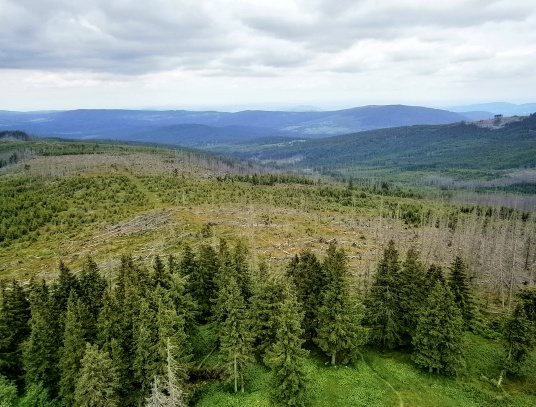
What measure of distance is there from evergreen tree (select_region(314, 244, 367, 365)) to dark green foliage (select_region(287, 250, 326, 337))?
2450mm

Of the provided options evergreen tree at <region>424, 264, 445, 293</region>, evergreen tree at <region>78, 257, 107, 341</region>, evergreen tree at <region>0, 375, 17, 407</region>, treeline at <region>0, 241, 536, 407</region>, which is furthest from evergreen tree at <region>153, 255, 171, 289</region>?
evergreen tree at <region>424, 264, 445, 293</region>

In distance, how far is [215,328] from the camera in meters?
59.6

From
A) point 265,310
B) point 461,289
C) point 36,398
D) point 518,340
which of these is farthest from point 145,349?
point 461,289

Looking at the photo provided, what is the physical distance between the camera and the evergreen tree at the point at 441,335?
52.8m

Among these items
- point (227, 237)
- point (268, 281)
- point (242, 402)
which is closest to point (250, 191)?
point (227, 237)

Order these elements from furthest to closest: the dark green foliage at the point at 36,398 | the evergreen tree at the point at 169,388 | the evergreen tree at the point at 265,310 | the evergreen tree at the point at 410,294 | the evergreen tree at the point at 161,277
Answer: the evergreen tree at the point at 161,277, the evergreen tree at the point at 410,294, the evergreen tree at the point at 265,310, the dark green foliage at the point at 36,398, the evergreen tree at the point at 169,388

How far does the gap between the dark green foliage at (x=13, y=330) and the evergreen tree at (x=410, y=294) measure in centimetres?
5403

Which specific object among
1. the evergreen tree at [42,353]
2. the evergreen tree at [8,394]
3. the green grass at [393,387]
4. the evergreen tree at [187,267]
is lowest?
the green grass at [393,387]

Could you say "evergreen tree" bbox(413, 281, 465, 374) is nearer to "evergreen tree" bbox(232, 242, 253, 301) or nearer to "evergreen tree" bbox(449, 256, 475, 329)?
"evergreen tree" bbox(449, 256, 475, 329)

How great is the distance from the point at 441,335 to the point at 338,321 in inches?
535

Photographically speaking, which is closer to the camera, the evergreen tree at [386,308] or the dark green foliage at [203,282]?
the evergreen tree at [386,308]

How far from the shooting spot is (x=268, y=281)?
58625mm

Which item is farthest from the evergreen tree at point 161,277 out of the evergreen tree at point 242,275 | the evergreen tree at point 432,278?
the evergreen tree at point 432,278

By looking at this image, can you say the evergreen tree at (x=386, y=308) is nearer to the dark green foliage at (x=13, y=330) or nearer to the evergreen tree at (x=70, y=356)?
the evergreen tree at (x=70, y=356)
